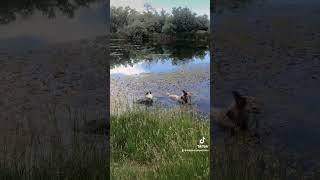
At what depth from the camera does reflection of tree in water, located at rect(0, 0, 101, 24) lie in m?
4.80

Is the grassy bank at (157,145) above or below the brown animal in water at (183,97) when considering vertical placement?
below

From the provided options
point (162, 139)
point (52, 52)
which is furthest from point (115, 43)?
A: point (162, 139)

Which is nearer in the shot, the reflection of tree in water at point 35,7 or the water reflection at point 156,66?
the water reflection at point 156,66

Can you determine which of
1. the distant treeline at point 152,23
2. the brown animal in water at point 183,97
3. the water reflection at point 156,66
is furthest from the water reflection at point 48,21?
the brown animal in water at point 183,97

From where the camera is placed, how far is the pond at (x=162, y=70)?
182 inches

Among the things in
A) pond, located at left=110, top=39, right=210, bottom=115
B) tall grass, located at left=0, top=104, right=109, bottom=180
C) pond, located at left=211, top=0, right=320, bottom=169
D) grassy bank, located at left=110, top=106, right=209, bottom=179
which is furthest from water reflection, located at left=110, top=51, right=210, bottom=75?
tall grass, located at left=0, top=104, right=109, bottom=180

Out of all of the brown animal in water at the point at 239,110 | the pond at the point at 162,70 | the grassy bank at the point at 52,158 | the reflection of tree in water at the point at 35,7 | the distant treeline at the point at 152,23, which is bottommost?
the grassy bank at the point at 52,158

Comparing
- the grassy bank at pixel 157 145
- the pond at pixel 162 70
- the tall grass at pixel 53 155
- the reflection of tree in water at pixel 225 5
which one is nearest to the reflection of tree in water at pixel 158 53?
the pond at pixel 162 70

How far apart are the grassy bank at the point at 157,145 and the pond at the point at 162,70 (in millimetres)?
135

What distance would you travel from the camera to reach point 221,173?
181 inches

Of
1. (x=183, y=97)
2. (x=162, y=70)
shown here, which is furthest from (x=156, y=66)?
(x=183, y=97)

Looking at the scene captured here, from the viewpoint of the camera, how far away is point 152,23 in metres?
4.71

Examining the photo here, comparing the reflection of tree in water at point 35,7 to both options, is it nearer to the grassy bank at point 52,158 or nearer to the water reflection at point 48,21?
the water reflection at point 48,21

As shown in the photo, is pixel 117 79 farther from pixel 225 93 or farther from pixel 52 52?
pixel 225 93
